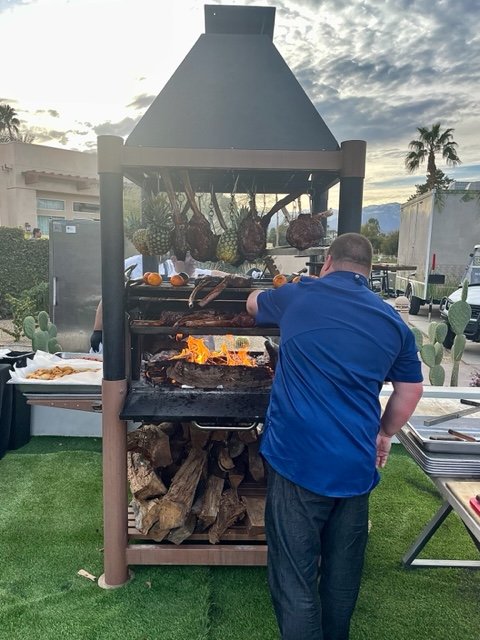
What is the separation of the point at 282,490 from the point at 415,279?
50.7ft

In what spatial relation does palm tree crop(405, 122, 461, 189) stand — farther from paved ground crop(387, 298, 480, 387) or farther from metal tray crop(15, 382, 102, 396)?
metal tray crop(15, 382, 102, 396)

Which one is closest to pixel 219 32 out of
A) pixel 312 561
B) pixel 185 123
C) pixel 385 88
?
pixel 185 123

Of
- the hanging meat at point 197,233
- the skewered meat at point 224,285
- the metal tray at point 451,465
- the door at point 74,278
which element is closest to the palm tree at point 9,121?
the door at point 74,278

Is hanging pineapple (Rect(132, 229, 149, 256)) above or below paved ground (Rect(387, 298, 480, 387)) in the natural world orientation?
above

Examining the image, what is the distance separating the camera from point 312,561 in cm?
200

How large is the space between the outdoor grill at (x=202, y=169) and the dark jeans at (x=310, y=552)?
0.63m

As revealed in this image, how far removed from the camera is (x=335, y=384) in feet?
6.17

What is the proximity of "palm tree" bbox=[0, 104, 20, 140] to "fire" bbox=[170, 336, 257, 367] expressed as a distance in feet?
113

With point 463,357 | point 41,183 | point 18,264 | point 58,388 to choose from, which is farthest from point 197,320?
point 41,183

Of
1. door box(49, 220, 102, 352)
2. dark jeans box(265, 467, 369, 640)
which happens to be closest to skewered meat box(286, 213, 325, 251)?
dark jeans box(265, 467, 369, 640)

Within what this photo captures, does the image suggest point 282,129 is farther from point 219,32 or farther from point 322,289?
point 322,289

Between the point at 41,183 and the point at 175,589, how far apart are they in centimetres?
2294

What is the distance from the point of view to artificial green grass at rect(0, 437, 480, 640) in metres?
2.50

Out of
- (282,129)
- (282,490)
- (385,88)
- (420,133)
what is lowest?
(282,490)
